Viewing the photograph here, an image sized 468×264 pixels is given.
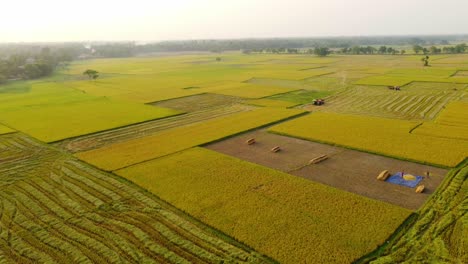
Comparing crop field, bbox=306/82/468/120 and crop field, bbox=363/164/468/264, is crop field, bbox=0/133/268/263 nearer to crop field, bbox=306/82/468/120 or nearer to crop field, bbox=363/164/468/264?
crop field, bbox=363/164/468/264

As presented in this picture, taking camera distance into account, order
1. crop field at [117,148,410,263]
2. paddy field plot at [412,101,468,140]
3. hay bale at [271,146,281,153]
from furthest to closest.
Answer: paddy field plot at [412,101,468,140]
hay bale at [271,146,281,153]
crop field at [117,148,410,263]

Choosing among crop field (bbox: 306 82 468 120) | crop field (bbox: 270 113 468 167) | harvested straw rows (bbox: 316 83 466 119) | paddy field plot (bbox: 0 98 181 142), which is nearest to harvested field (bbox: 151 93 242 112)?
paddy field plot (bbox: 0 98 181 142)

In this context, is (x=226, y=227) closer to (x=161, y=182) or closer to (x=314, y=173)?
(x=161, y=182)

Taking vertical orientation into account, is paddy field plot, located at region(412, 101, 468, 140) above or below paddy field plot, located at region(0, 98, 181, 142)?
above

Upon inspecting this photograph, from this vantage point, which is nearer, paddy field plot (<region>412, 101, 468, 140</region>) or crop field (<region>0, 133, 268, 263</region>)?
crop field (<region>0, 133, 268, 263</region>)

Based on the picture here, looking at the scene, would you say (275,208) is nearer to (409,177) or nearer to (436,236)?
(436,236)

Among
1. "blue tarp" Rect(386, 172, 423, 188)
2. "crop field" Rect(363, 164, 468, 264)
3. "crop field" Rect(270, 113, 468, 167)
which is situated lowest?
"crop field" Rect(363, 164, 468, 264)
